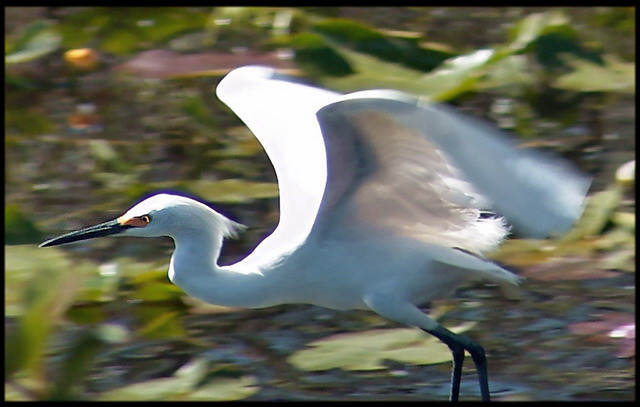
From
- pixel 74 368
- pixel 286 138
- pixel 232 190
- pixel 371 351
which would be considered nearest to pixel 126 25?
pixel 232 190

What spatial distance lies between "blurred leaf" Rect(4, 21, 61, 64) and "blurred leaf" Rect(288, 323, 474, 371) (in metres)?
1.87

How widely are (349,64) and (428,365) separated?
120 cm

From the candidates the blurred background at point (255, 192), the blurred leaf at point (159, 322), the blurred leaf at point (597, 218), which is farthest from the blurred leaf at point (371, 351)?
the blurred leaf at point (597, 218)

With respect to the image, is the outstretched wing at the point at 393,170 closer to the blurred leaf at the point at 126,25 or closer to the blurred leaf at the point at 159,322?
the blurred leaf at the point at 159,322

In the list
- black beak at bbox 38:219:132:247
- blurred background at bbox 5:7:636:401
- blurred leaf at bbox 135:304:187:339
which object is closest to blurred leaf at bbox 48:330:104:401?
blurred background at bbox 5:7:636:401

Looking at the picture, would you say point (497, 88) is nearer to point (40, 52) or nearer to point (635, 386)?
point (40, 52)

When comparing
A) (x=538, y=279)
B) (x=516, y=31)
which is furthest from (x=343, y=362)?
(x=516, y=31)

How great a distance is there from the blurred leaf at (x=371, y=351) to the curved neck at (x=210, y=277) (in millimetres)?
164

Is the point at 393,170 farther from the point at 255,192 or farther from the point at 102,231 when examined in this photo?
the point at 255,192

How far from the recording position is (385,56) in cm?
401

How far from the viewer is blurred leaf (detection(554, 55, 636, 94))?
13.9 ft

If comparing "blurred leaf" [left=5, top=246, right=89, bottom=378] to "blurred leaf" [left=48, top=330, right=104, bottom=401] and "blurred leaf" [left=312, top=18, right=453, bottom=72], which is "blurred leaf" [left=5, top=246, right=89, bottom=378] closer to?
"blurred leaf" [left=48, top=330, right=104, bottom=401]

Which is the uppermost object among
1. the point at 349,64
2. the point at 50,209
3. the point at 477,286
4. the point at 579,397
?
the point at 349,64

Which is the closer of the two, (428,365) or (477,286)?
(428,365)
